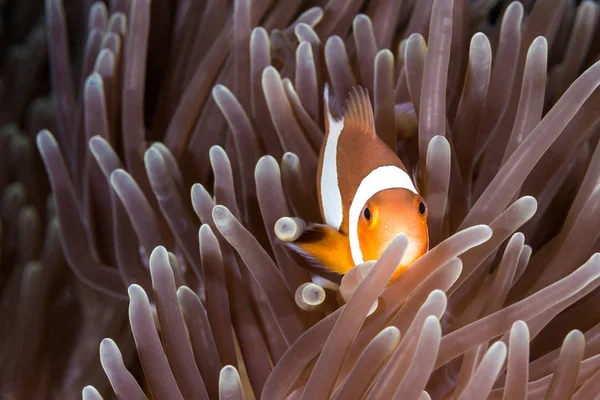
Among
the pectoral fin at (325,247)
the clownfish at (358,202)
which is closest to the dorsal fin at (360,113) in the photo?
the clownfish at (358,202)

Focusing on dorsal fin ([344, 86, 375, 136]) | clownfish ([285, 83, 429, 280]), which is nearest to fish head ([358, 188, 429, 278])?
clownfish ([285, 83, 429, 280])

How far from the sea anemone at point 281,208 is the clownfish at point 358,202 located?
4 cm

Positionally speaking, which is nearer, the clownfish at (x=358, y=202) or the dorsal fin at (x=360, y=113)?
the clownfish at (x=358, y=202)

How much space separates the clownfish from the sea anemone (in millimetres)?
38

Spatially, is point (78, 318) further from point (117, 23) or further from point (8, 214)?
point (117, 23)

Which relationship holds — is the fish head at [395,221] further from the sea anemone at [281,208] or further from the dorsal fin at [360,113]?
the dorsal fin at [360,113]

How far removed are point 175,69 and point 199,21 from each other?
0.42ft

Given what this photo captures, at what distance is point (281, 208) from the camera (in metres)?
0.88

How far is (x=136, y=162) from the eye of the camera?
113 cm

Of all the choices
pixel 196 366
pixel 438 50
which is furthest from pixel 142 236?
pixel 438 50

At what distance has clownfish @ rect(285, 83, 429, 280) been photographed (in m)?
0.70

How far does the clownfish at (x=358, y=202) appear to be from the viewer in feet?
2.29

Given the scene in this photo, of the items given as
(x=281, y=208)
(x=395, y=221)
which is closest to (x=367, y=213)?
(x=395, y=221)

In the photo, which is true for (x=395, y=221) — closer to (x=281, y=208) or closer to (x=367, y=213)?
(x=367, y=213)
